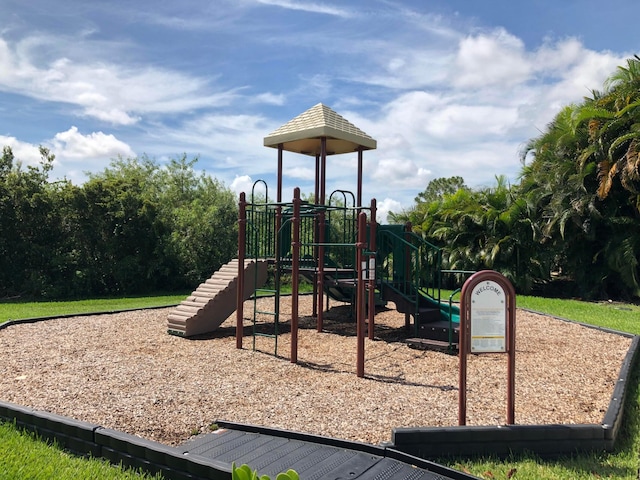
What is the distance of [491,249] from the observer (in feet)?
51.1

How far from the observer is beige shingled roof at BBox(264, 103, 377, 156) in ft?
29.1

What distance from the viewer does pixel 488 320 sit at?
13.7 ft

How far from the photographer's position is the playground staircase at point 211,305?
8328 millimetres

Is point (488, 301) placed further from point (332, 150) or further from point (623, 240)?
point (623, 240)

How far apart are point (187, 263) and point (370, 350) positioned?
11489mm

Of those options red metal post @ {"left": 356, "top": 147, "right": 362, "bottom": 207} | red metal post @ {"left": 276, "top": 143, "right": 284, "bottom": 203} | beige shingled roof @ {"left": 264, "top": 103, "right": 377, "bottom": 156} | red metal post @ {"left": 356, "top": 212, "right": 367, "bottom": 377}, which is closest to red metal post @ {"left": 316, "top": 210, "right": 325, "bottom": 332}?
red metal post @ {"left": 276, "top": 143, "right": 284, "bottom": 203}

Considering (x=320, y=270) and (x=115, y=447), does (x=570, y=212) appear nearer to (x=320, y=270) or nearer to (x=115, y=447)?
(x=320, y=270)

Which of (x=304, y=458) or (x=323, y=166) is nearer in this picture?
(x=304, y=458)

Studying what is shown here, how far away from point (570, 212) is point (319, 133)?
9.47 metres

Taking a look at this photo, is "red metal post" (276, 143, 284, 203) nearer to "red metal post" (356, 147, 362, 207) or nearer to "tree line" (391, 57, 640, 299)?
"red metal post" (356, 147, 362, 207)

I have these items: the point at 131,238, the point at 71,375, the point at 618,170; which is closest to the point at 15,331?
the point at 71,375

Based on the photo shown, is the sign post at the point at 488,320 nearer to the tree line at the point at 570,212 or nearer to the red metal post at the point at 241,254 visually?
the red metal post at the point at 241,254

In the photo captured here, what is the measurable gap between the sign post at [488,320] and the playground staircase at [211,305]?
4.69 meters

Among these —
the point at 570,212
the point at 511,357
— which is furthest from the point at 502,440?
the point at 570,212
